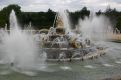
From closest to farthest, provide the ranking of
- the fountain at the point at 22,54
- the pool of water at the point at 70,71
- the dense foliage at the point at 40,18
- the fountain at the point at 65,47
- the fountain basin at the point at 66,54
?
the pool of water at the point at 70,71, the fountain at the point at 22,54, the fountain basin at the point at 66,54, the fountain at the point at 65,47, the dense foliage at the point at 40,18

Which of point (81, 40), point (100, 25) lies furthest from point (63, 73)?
point (100, 25)

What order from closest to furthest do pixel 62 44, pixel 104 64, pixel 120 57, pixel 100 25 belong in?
1. pixel 104 64
2. pixel 62 44
3. pixel 120 57
4. pixel 100 25

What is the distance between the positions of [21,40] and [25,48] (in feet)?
3.87

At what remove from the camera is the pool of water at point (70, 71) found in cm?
2952

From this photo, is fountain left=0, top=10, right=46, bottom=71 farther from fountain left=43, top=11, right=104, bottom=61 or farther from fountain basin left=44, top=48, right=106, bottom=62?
fountain left=43, top=11, right=104, bottom=61

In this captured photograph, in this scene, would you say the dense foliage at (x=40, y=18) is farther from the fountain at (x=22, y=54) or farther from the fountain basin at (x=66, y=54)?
the fountain basin at (x=66, y=54)

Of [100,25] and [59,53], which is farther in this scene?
[100,25]

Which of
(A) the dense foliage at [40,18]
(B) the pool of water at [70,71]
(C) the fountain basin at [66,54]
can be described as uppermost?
(A) the dense foliage at [40,18]

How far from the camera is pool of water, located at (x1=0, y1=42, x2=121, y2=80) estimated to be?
29.5 metres

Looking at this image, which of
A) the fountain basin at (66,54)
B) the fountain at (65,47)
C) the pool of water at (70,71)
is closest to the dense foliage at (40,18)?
the fountain at (65,47)

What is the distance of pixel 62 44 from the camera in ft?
131

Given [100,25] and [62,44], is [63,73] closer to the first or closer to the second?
[62,44]

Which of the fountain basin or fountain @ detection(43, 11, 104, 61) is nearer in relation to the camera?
the fountain basin

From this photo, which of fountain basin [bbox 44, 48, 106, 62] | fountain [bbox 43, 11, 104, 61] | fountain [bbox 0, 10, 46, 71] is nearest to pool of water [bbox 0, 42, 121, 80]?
fountain basin [bbox 44, 48, 106, 62]
